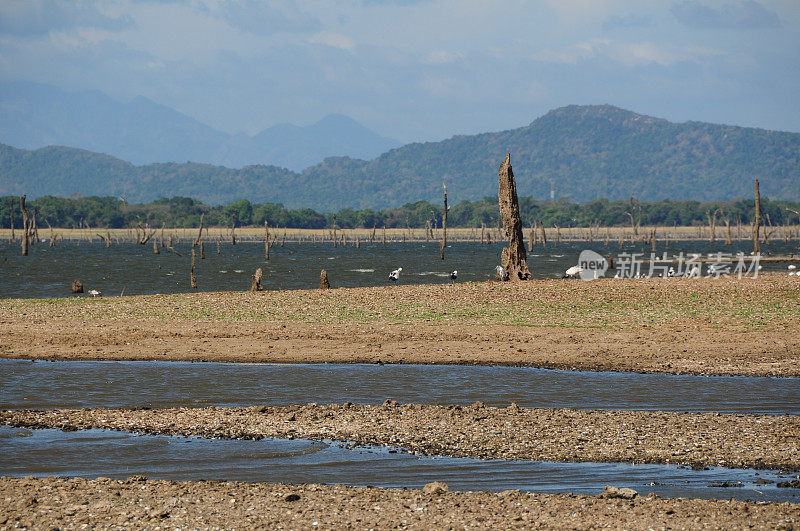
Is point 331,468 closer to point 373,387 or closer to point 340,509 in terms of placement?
point 340,509

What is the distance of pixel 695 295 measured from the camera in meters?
28.3

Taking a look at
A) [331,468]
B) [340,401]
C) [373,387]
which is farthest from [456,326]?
[331,468]

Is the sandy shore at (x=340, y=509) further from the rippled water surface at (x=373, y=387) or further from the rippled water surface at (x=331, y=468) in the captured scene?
the rippled water surface at (x=373, y=387)

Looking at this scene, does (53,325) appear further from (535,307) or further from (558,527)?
(558,527)

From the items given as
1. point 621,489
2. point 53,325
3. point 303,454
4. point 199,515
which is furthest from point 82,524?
point 53,325

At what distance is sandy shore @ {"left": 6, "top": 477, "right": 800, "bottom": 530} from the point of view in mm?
8930

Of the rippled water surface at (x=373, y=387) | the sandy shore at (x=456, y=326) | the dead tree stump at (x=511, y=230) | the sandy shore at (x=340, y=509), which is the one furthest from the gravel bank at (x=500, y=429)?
the dead tree stump at (x=511, y=230)

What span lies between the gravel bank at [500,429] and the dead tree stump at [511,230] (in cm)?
2160

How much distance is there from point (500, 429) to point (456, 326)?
11167mm

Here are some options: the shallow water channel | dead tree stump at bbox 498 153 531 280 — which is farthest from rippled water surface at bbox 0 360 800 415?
dead tree stump at bbox 498 153 531 280

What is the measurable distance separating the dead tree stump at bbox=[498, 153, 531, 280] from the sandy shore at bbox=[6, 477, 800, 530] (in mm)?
26218

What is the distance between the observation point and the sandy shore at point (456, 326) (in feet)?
66.6

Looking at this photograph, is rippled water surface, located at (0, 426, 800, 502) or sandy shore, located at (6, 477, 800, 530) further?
rippled water surface, located at (0, 426, 800, 502)

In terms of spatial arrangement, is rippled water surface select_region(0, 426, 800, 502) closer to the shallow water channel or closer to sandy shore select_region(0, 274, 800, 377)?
the shallow water channel
